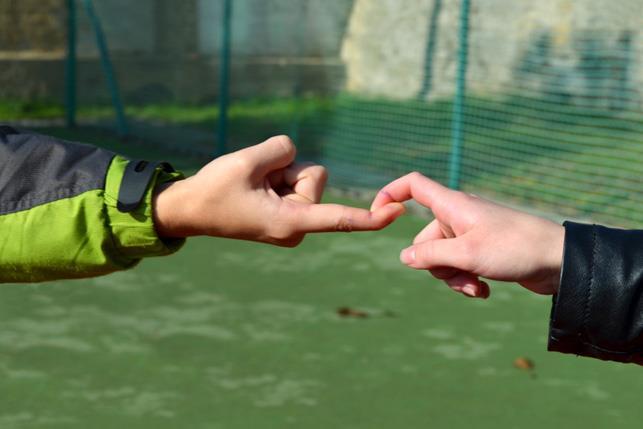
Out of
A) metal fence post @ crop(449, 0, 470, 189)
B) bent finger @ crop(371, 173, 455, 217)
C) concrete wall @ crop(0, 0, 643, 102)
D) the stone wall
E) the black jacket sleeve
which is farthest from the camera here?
the stone wall

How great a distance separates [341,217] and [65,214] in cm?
42

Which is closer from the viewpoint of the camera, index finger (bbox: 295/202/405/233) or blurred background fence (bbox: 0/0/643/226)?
index finger (bbox: 295/202/405/233)

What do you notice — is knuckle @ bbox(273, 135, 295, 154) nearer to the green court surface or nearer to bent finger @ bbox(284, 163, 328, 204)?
bent finger @ bbox(284, 163, 328, 204)

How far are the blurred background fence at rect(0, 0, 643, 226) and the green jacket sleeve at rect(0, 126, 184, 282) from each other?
6055 mm

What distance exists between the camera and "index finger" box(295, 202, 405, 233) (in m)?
1.65

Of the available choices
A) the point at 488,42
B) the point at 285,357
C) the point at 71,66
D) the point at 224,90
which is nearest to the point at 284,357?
the point at 285,357

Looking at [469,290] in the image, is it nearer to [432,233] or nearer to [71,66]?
[432,233]

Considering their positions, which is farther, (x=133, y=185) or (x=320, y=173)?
(x=320, y=173)

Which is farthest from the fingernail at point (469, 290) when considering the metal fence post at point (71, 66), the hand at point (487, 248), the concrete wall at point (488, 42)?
the metal fence post at point (71, 66)

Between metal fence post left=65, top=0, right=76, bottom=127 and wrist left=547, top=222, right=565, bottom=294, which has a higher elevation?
wrist left=547, top=222, right=565, bottom=294

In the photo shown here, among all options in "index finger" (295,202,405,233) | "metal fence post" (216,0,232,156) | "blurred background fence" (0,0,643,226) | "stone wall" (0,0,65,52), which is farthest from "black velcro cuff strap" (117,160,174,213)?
"stone wall" (0,0,65,52)

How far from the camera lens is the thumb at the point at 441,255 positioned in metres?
1.54

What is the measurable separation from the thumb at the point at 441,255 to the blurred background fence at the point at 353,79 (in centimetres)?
611

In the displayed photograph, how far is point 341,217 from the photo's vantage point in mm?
1647
